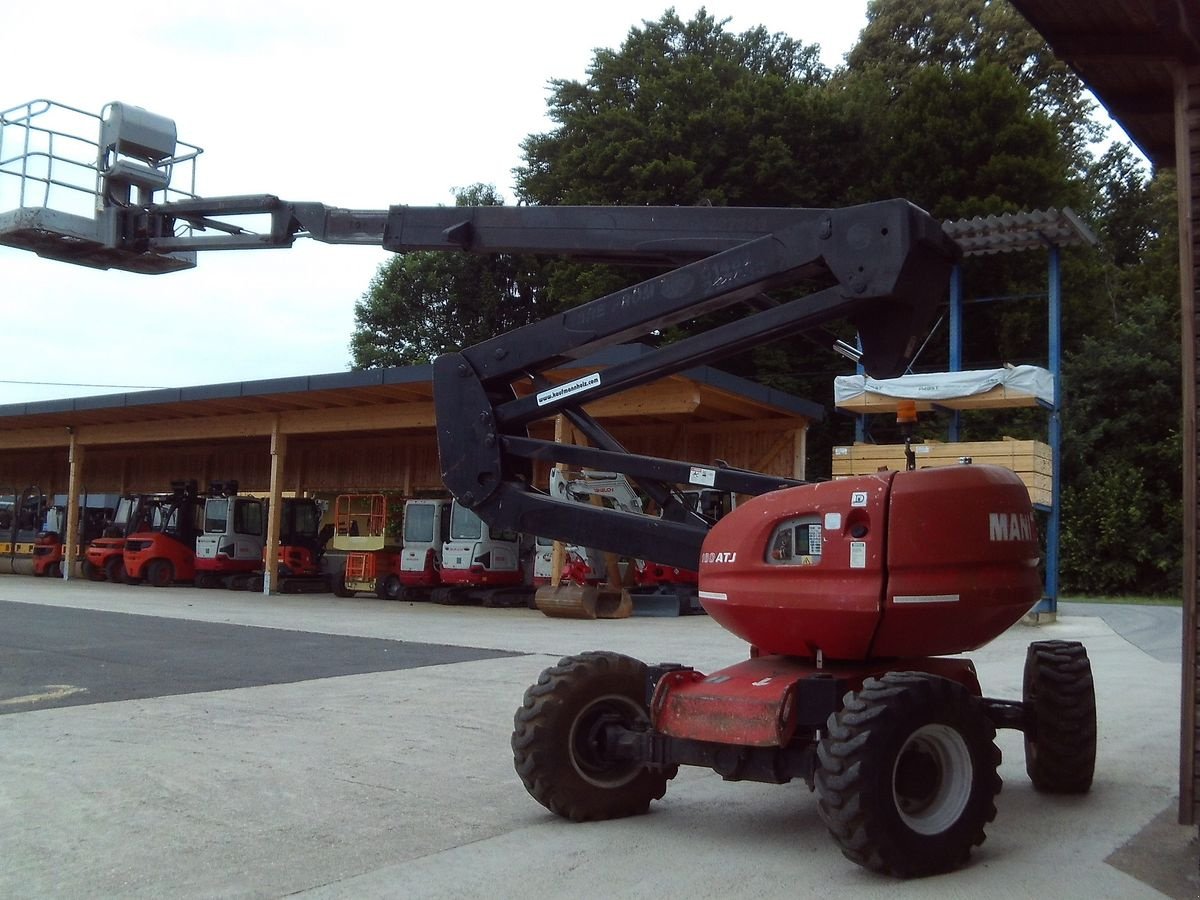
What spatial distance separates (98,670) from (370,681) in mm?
3008

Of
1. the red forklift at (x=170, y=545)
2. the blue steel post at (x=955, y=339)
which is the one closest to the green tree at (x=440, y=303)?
the red forklift at (x=170, y=545)

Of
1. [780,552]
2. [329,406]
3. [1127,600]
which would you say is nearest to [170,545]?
[329,406]

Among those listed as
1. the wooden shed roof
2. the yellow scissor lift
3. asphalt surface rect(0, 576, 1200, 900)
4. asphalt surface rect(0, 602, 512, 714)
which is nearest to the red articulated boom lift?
asphalt surface rect(0, 576, 1200, 900)

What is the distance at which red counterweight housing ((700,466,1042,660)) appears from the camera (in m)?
5.21

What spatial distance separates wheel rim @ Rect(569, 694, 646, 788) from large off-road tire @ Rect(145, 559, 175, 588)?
Answer: 25562mm

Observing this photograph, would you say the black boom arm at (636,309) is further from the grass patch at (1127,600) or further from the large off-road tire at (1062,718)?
the grass patch at (1127,600)

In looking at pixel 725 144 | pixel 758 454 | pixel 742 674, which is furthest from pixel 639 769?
pixel 725 144

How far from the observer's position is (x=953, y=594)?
207 inches

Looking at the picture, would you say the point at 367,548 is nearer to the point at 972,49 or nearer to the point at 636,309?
the point at 636,309

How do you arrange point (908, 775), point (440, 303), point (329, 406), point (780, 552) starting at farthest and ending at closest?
point (440, 303)
point (329, 406)
point (780, 552)
point (908, 775)

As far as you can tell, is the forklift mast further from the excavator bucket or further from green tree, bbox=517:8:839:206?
green tree, bbox=517:8:839:206

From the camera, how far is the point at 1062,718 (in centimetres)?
638

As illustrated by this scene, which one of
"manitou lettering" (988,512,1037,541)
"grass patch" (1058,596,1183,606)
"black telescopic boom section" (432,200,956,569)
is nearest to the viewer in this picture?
"black telescopic boom section" (432,200,956,569)

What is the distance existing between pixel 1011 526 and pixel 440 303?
129 ft
